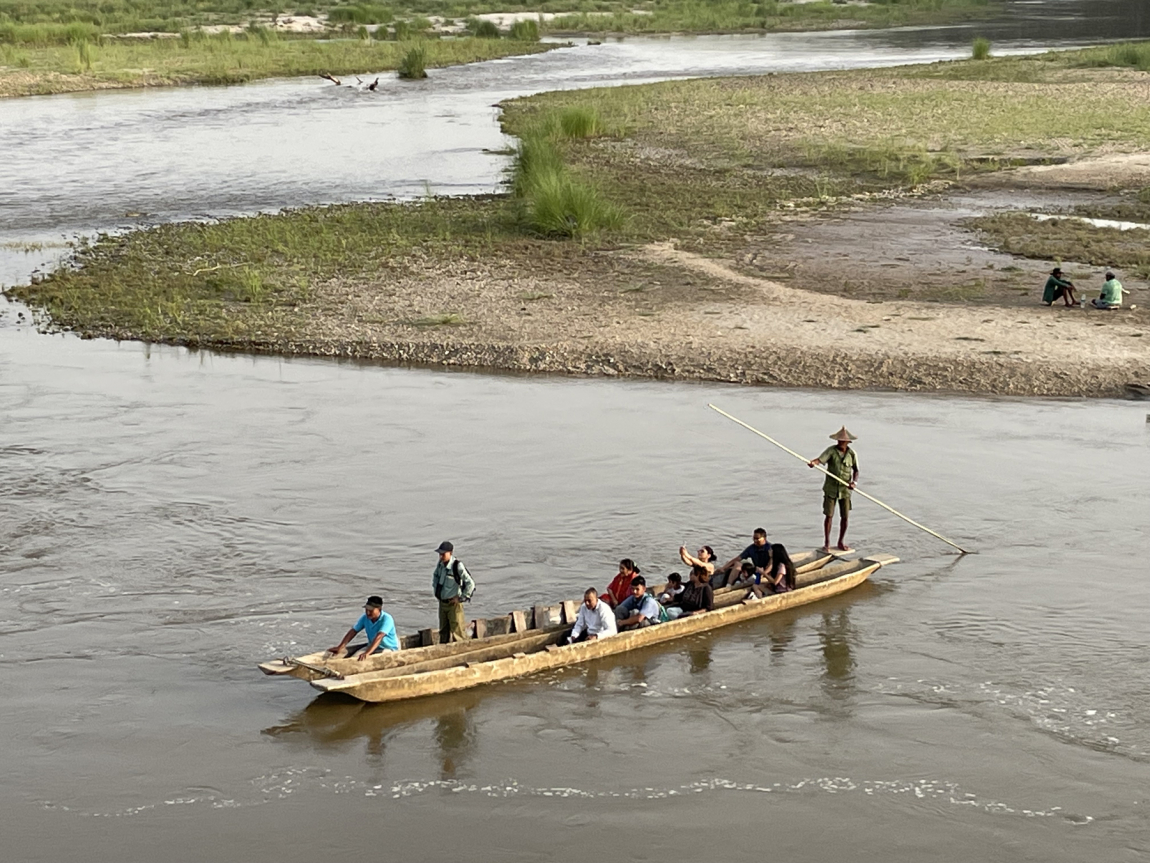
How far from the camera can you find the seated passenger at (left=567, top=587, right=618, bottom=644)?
533 inches

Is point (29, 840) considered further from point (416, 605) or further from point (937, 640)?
point (937, 640)

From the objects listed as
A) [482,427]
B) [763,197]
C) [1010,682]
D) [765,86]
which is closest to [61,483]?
[482,427]

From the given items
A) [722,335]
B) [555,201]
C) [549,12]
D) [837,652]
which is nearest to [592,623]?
[837,652]

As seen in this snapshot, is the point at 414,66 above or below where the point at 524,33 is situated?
below

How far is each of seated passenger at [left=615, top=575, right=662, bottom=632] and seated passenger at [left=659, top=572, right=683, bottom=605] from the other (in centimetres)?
51

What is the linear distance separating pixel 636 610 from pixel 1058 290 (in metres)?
13.9

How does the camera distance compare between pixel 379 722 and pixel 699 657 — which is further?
pixel 699 657

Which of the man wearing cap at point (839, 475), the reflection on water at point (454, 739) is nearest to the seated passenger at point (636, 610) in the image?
the reflection on water at point (454, 739)

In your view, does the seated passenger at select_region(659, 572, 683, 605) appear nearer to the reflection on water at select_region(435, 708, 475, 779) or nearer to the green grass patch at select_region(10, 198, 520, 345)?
the reflection on water at select_region(435, 708, 475, 779)

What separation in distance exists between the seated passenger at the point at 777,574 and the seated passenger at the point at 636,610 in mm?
1406

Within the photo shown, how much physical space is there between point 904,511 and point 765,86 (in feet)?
127

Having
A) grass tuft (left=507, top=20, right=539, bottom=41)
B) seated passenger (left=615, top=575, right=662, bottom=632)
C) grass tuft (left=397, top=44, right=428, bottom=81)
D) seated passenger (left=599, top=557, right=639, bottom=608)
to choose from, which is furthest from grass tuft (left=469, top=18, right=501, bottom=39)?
seated passenger (left=615, top=575, right=662, bottom=632)

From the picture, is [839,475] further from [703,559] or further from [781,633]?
[703,559]

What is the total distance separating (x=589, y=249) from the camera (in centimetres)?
2928
